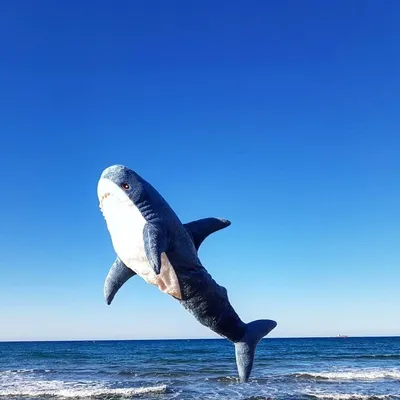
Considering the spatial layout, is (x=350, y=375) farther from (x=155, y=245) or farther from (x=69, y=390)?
(x=155, y=245)

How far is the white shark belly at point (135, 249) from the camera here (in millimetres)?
4562

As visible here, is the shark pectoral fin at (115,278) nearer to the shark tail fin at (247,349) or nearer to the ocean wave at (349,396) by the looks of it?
the shark tail fin at (247,349)

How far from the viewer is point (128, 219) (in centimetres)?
461

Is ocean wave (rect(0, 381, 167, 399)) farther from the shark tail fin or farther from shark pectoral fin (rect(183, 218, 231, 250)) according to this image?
shark pectoral fin (rect(183, 218, 231, 250))

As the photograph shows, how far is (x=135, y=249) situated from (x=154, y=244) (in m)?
0.32

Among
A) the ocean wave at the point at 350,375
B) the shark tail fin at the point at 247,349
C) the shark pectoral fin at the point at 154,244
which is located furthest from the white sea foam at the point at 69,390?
the shark pectoral fin at the point at 154,244

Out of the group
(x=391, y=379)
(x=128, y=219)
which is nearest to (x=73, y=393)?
(x=391, y=379)

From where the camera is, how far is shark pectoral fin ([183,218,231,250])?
5230mm

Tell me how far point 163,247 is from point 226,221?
1.32 meters

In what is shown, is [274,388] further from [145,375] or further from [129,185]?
[129,185]

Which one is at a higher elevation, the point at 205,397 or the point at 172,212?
the point at 172,212

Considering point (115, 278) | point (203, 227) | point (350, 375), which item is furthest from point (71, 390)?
point (203, 227)

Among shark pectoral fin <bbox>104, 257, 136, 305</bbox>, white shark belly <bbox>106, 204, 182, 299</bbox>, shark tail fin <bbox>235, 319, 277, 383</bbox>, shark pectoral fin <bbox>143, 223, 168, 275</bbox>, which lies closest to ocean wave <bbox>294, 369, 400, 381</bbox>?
shark tail fin <bbox>235, 319, 277, 383</bbox>

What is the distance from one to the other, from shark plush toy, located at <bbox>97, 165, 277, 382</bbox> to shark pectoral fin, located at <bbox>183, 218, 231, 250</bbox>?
1cm
